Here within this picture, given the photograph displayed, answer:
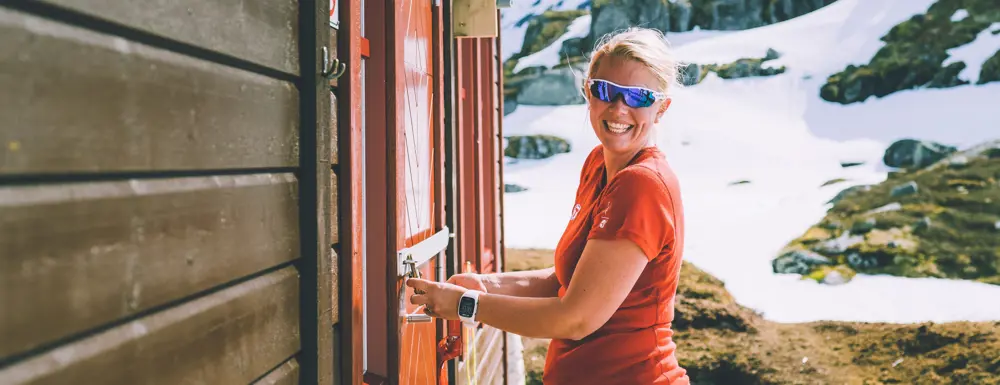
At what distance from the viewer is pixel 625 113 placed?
1.73 meters

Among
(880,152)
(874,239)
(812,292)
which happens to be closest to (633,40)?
(812,292)

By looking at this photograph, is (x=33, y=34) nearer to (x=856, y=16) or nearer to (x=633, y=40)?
(x=633, y=40)

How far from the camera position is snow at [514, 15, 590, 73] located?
129 ft

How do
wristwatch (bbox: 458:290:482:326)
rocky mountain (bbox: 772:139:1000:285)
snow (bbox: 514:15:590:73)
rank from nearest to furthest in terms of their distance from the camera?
1. wristwatch (bbox: 458:290:482:326)
2. rocky mountain (bbox: 772:139:1000:285)
3. snow (bbox: 514:15:590:73)

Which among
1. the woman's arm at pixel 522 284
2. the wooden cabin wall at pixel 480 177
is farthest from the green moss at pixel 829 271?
the woman's arm at pixel 522 284

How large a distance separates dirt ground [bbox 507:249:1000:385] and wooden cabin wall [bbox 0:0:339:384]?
808 centimetres

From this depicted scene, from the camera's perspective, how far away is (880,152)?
26.3 m

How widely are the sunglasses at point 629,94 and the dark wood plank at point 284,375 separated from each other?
0.98 metres

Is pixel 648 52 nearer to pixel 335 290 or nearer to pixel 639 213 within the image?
pixel 639 213

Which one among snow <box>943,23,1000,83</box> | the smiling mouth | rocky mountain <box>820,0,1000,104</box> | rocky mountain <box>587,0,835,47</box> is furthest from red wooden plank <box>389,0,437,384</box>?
rocky mountain <box>587,0,835,47</box>

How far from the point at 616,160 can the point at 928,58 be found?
37.3 m

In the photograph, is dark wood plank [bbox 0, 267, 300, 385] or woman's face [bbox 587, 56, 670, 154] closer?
dark wood plank [bbox 0, 267, 300, 385]

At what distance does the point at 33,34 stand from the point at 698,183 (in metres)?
26.2

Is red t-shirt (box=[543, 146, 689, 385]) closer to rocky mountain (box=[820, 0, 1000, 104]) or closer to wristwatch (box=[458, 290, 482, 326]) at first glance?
wristwatch (box=[458, 290, 482, 326])
